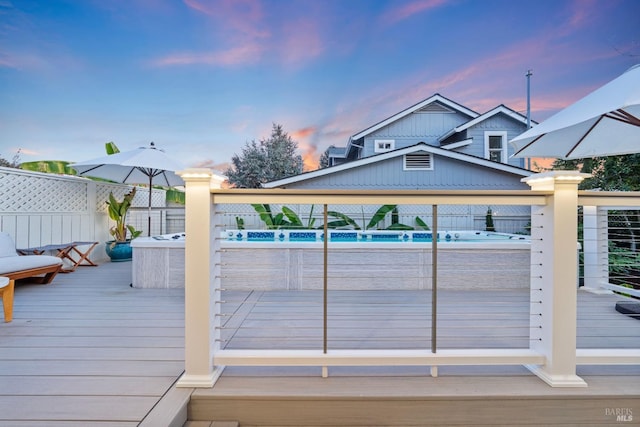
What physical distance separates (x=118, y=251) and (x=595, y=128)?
7672 mm

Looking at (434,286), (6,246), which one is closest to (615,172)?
(434,286)

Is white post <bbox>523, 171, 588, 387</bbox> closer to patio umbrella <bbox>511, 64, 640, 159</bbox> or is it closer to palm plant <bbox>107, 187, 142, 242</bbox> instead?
patio umbrella <bbox>511, 64, 640, 159</bbox>

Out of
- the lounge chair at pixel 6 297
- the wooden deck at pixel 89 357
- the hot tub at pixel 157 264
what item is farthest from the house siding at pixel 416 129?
the lounge chair at pixel 6 297

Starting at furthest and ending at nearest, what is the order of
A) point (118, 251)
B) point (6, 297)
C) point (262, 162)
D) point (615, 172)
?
point (262, 162) < point (615, 172) < point (118, 251) < point (6, 297)

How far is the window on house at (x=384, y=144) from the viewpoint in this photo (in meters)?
11.6

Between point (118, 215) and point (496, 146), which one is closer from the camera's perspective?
point (118, 215)

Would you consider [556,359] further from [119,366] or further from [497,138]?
[497,138]

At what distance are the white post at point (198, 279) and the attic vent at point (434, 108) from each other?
11.1 meters

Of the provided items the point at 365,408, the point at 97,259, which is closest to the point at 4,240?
the point at 97,259

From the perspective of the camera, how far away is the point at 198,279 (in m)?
1.86

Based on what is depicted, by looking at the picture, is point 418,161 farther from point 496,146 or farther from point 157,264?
point 157,264

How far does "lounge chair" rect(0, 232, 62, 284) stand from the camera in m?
4.05

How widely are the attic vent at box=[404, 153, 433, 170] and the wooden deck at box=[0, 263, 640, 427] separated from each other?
6969mm

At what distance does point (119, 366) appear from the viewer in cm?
211
